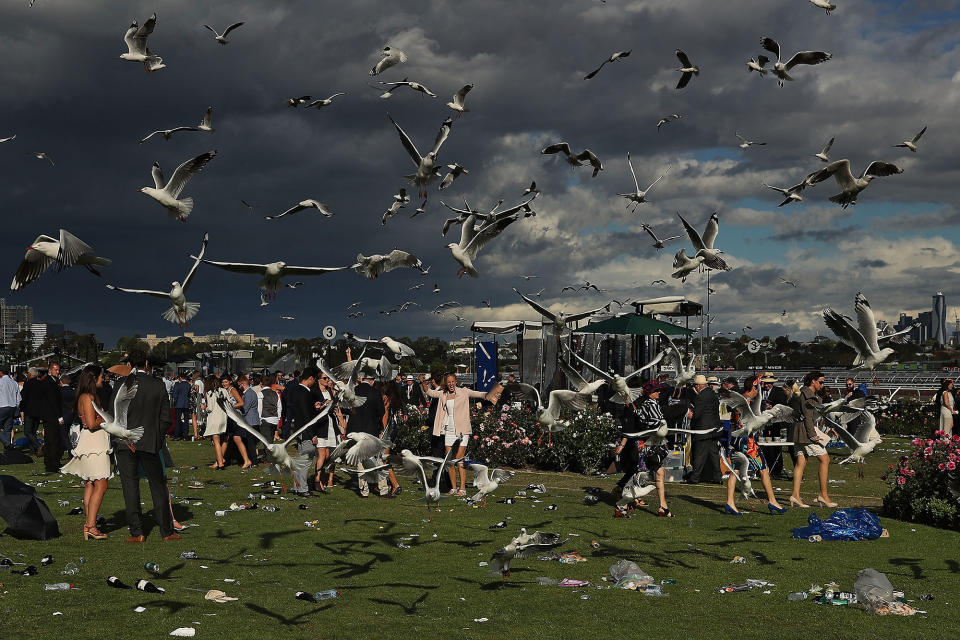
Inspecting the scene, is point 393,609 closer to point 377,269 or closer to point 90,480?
point 377,269

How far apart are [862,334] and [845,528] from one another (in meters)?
3.23

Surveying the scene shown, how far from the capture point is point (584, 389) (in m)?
9.96

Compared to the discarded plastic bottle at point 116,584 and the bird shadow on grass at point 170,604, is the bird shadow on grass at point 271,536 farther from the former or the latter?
the bird shadow on grass at point 170,604

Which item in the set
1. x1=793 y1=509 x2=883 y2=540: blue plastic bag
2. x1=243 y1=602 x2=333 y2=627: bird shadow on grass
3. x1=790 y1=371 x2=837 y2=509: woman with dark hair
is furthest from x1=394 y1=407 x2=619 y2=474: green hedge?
x1=243 y1=602 x2=333 y2=627: bird shadow on grass

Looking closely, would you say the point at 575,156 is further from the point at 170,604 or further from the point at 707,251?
the point at 170,604

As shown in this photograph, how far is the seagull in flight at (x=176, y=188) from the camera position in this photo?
955cm

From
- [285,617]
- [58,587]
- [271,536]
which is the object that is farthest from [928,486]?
[58,587]

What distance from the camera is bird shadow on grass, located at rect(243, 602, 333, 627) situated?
7165mm

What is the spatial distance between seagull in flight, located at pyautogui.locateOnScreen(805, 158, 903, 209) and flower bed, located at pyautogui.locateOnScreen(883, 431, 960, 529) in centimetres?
379

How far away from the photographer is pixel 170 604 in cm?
754

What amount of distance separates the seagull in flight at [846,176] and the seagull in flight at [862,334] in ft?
7.25

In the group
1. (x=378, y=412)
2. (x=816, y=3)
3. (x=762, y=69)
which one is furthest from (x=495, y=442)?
(x=816, y=3)

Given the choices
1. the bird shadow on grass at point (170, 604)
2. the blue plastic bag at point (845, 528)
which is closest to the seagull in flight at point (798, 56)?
the blue plastic bag at point (845, 528)

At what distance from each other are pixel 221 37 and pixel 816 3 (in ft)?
24.9
